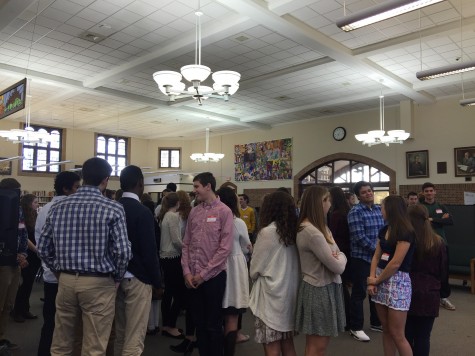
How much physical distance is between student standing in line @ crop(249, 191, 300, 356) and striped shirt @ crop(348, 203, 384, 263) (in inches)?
64.3

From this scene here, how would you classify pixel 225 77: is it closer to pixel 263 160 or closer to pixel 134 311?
pixel 134 311

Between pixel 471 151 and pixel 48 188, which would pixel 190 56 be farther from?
pixel 48 188

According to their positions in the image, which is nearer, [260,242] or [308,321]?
[308,321]

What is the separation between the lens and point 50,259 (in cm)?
246

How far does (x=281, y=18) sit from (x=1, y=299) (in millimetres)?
5465

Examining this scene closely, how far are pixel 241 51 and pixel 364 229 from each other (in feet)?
17.4

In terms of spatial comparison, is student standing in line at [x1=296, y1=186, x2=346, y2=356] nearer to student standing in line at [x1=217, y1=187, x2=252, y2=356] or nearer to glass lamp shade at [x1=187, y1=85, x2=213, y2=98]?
student standing in line at [x1=217, y1=187, x2=252, y2=356]

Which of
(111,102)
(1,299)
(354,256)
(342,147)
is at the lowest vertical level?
(1,299)

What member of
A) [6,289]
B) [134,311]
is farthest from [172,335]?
[134,311]

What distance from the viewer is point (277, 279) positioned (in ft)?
8.73

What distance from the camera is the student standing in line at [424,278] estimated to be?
9.52 feet

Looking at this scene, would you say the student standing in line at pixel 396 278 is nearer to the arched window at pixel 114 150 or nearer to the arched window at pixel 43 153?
the arched window at pixel 43 153

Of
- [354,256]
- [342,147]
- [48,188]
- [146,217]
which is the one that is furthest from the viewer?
[48,188]

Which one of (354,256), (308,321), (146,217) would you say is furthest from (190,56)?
(308,321)
